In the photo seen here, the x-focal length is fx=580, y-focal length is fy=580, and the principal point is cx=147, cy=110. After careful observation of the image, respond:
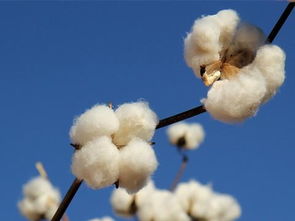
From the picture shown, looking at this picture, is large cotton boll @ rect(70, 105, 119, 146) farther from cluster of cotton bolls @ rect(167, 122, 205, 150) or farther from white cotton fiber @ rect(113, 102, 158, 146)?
cluster of cotton bolls @ rect(167, 122, 205, 150)

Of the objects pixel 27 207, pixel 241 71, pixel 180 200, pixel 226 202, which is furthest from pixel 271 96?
pixel 226 202

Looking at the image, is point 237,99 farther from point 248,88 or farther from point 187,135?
point 187,135

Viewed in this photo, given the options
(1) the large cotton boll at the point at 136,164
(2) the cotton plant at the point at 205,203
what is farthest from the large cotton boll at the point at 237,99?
(2) the cotton plant at the point at 205,203

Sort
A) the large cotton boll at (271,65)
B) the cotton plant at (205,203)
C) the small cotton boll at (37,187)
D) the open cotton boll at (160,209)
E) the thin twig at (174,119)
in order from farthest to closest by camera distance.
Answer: the cotton plant at (205,203)
the small cotton boll at (37,187)
the open cotton boll at (160,209)
the large cotton boll at (271,65)
the thin twig at (174,119)

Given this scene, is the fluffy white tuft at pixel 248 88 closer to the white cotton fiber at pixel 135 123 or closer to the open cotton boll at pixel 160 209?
the white cotton fiber at pixel 135 123

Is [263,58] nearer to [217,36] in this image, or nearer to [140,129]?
[217,36]

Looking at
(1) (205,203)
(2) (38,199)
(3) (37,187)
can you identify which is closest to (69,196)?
(2) (38,199)
